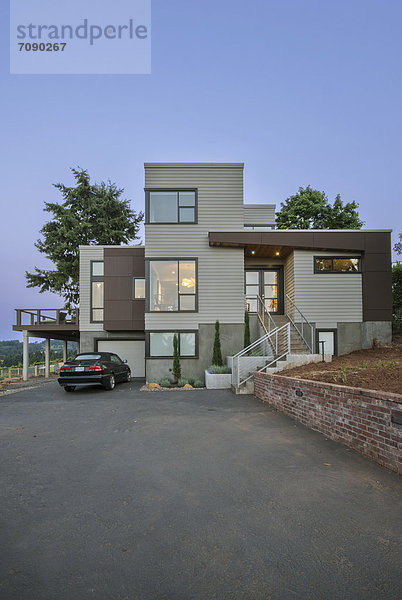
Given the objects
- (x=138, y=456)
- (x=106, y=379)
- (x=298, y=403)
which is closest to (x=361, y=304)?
(x=298, y=403)

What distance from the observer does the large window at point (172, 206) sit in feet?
43.7

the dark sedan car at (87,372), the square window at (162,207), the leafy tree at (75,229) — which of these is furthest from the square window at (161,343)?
the leafy tree at (75,229)

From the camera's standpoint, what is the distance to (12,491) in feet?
11.1

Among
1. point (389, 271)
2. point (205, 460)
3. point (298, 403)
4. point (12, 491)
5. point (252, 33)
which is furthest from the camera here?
point (252, 33)

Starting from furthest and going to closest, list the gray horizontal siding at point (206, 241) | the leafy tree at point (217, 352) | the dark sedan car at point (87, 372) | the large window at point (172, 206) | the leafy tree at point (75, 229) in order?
1. the leafy tree at point (75, 229)
2. the large window at point (172, 206)
3. the gray horizontal siding at point (206, 241)
4. the leafy tree at point (217, 352)
5. the dark sedan car at point (87, 372)

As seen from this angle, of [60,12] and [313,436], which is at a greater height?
[60,12]

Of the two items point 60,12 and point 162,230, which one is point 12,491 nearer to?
point 162,230

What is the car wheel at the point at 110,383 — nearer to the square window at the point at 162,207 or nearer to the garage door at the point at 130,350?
the garage door at the point at 130,350

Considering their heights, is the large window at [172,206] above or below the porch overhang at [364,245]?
above

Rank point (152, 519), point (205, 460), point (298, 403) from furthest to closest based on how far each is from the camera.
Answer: point (298, 403)
point (205, 460)
point (152, 519)

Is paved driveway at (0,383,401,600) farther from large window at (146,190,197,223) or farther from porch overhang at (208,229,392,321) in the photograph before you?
large window at (146,190,197,223)

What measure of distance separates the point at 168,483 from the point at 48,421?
441 centimetres

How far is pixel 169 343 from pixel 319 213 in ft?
63.4

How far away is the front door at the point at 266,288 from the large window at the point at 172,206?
393cm
